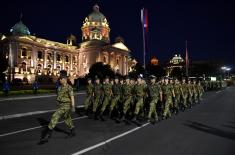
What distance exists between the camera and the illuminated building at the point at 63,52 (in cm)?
7906

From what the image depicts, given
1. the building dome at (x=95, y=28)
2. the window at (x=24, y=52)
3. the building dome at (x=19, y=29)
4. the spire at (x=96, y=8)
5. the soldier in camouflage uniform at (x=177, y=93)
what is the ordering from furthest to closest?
1. the spire at (x=96, y=8)
2. the building dome at (x=95, y=28)
3. the building dome at (x=19, y=29)
4. the window at (x=24, y=52)
5. the soldier in camouflage uniform at (x=177, y=93)

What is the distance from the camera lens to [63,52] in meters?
97.5

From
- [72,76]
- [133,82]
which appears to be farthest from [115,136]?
[72,76]

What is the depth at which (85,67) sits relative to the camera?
10138cm

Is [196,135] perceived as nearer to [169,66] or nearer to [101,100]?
[101,100]

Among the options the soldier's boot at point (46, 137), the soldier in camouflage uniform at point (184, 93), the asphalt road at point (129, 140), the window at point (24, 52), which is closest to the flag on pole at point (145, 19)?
the soldier in camouflage uniform at point (184, 93)

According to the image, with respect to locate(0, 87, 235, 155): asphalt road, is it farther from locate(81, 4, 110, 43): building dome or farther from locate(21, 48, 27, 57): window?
locate(81, 4, 110, 43): building dome

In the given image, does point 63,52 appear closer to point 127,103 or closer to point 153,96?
point 127,103

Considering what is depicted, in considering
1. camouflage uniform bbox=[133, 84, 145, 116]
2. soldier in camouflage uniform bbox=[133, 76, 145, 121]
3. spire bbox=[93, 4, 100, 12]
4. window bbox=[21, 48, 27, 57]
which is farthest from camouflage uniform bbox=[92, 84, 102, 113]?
spire bbox=[93, 4, 100, 12]

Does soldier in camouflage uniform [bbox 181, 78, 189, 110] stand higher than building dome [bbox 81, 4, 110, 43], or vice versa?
building dome [bbox 81, 4, 110, 43]

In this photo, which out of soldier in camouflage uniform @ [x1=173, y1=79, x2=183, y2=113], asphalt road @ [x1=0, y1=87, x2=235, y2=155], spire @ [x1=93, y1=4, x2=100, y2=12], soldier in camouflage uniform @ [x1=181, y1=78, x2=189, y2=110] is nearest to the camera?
asphalt road @ [x1=0, y1=87, x2=235, y2=155]

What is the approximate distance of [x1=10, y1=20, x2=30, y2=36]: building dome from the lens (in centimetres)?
8871

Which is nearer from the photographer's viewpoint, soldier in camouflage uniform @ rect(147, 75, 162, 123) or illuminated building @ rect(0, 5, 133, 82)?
soldier in camouflage uniform @ rect(147, 75, 162, 123)

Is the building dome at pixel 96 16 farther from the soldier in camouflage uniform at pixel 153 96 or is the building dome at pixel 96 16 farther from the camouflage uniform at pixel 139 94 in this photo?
the soldier in camouflage uniform at pixel 153 96
